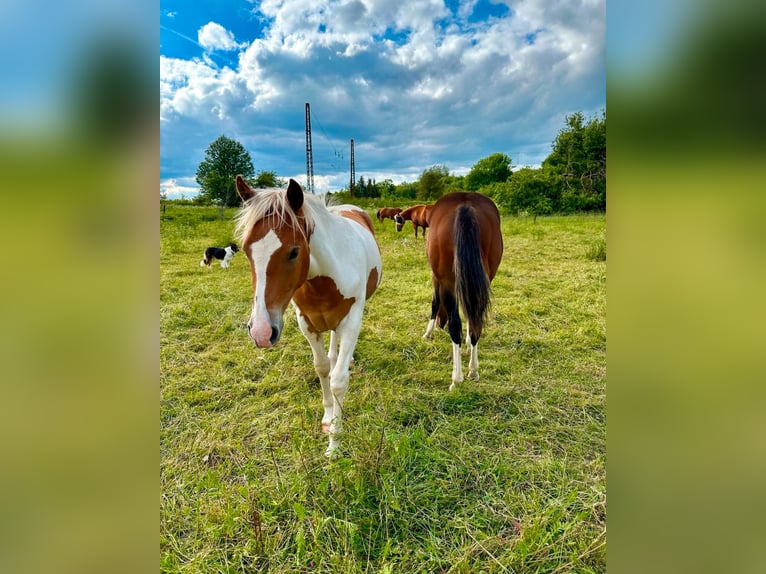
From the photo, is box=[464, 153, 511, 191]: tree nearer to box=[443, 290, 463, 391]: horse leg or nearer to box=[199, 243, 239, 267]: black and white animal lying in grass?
box=[199, 243, 239, 267]: black and white animal lying in grass

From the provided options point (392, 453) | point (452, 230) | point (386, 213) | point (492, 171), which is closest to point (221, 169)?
point (386, 213)

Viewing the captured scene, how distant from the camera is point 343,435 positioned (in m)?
2.11

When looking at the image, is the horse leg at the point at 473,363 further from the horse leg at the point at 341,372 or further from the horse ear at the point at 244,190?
the horse ear at the point at 244,190

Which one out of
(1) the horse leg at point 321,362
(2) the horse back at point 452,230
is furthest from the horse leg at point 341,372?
(2) the horse back at point 452,230

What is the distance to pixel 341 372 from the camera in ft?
7.09

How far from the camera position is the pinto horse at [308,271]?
5.19 feet

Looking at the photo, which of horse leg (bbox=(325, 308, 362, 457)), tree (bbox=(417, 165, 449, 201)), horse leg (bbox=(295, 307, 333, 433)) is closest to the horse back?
horse leg (bbox=(325, 308, 362, 457))

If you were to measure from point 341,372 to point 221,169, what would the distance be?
1380cm

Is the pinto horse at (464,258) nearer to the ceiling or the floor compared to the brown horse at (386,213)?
nearer to the floor

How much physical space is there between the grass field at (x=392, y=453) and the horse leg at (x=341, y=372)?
0.29 ft

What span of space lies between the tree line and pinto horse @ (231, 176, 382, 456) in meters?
1.10
